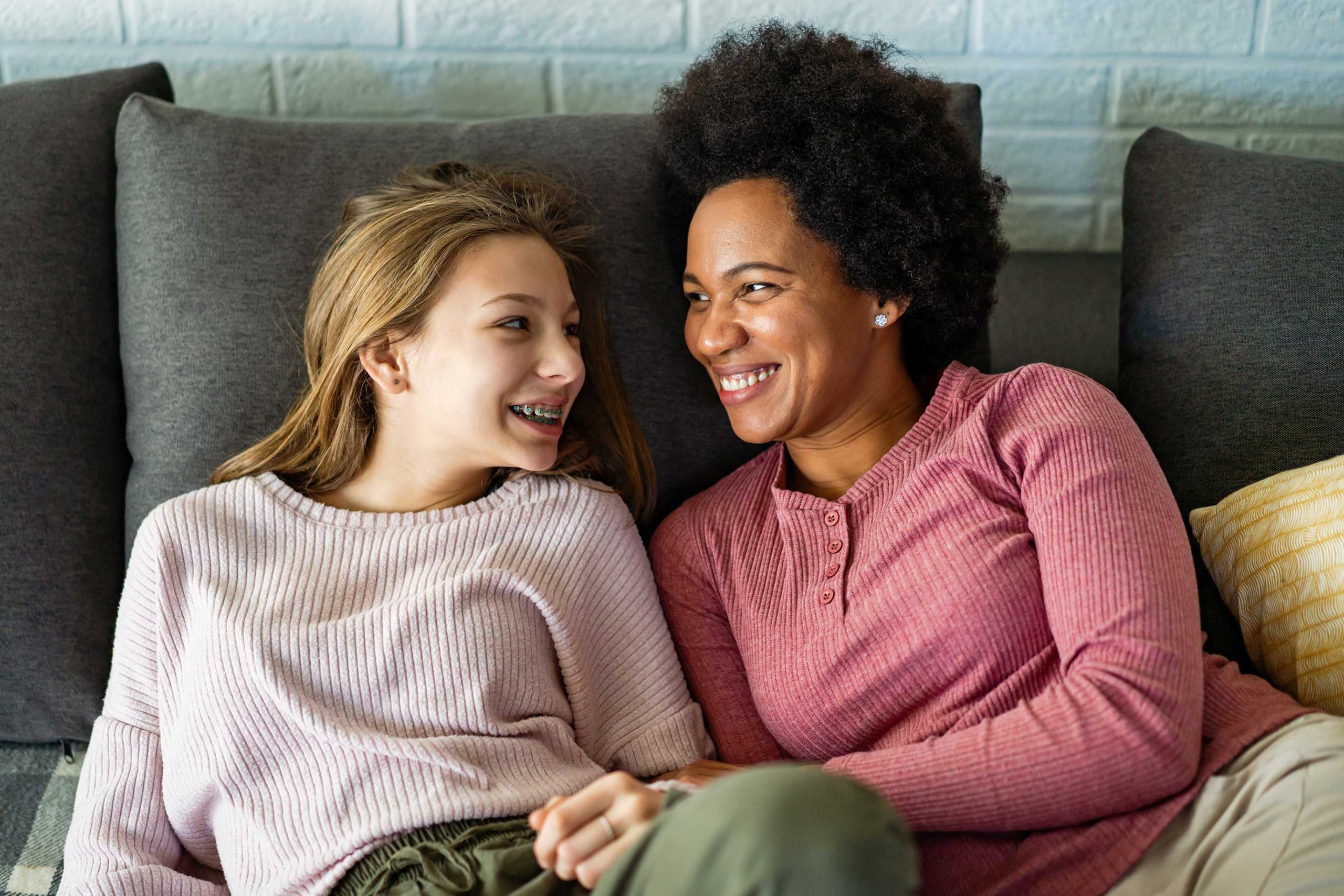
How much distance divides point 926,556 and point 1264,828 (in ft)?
1.31

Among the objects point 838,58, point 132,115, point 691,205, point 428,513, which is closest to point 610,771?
point 428,513

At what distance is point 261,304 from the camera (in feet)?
4.57

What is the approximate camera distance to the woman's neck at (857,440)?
1.38 metres

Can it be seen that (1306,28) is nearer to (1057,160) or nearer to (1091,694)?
(1057,160)

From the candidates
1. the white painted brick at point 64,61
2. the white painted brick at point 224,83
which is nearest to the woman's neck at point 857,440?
the white painted brick at point 224,83

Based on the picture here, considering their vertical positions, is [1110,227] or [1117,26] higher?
[1117,26]

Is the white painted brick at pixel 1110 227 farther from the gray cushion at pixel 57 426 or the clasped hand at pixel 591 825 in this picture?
the gray cushion at pixel 57 426

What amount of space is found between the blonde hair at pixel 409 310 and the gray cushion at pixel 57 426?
0.20 m

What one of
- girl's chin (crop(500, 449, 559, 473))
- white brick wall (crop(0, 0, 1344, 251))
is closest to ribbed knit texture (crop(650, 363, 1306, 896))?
girl's chin (crop(500, 449, 559, 473))

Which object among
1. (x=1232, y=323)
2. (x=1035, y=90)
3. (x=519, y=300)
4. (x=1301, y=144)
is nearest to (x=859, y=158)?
(x=519, y=300)

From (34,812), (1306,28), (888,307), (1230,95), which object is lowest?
(34,812)

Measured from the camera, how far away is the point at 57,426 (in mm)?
1388

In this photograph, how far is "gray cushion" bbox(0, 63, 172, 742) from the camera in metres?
1.36

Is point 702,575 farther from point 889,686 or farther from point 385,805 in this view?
point 385,805
